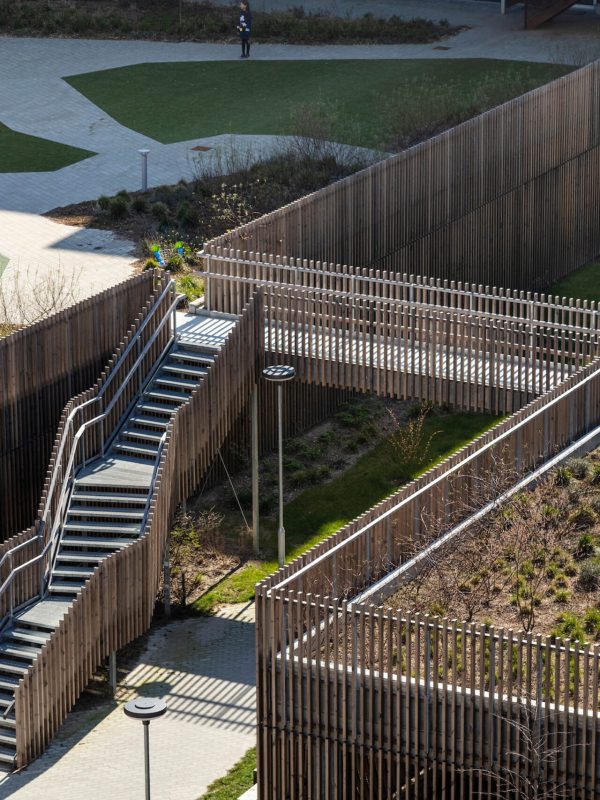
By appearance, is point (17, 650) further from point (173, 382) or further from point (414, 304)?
point (414, 304)

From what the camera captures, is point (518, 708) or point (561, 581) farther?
point (561, 581)

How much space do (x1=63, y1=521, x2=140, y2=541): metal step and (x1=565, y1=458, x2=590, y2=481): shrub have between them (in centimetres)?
564

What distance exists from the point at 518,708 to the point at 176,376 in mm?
10703

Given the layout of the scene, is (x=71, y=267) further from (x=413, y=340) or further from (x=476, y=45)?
(x=476, y=45)

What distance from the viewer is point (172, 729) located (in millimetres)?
24453

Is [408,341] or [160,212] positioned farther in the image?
[160,212]

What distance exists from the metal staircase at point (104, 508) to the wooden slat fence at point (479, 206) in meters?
2.72

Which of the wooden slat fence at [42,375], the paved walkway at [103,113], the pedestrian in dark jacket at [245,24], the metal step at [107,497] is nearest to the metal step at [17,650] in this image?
the metal step at [107,497]

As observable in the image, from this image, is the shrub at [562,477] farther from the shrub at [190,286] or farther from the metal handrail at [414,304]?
the shrub at [190,286]

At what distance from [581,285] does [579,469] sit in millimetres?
15846

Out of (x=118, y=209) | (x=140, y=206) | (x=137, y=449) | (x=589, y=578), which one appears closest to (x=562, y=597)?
(x=589, y=578)

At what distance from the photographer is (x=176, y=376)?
93.3 ft

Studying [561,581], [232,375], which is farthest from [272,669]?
[232,375]

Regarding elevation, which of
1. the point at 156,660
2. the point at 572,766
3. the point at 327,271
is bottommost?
the point at 156,660
